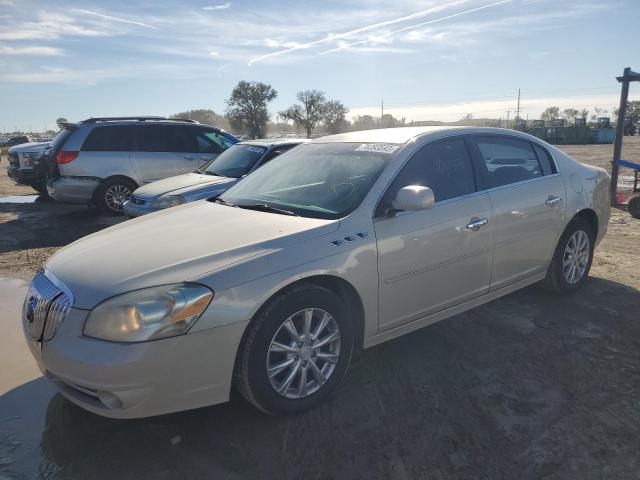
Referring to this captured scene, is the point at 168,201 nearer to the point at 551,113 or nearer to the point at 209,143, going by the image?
the point at 209,143

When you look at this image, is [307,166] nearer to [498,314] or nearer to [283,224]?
[283,224]

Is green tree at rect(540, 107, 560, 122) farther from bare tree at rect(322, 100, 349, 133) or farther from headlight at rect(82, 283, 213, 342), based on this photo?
headlight at rect(82, 283, 213, 342)

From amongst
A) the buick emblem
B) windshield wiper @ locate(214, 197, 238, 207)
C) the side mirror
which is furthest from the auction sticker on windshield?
the buick emblem

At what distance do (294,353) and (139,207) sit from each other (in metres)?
4.94

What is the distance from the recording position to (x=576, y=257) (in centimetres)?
490

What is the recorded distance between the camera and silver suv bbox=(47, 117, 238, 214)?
9.28 meters

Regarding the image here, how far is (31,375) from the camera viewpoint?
3.58 metres

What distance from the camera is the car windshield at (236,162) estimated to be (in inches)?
305

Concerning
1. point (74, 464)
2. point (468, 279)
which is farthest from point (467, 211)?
point (74, 464)

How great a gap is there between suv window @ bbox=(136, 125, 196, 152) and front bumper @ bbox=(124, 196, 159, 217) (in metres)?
2.80

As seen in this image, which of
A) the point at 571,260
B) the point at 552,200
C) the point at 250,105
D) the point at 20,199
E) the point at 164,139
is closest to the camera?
the point at 552,200

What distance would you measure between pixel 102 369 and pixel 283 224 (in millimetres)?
1324

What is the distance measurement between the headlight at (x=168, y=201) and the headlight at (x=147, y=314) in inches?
175

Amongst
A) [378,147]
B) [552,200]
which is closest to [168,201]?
[378,147]
